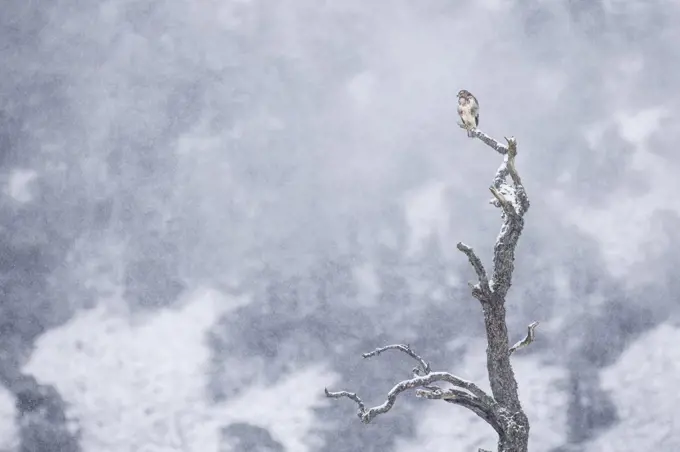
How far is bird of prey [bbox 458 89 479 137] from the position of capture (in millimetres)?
8531

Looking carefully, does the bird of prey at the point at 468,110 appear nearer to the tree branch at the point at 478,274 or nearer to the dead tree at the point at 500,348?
the dead tree at the point at 500,348

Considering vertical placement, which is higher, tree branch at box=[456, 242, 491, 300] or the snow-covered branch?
tree branch at box=[456, 242, 491, 300]

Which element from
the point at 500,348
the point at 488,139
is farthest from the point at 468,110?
the point at 500,348

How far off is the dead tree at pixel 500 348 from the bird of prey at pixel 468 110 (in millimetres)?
567

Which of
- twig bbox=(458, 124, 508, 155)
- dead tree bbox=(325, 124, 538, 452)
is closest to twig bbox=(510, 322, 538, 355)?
dead tree bbox=(325, 124, 538, 452)

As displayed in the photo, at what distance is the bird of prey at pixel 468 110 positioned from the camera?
28.0ft

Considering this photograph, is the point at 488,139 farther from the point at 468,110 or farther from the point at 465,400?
the point at 465,400

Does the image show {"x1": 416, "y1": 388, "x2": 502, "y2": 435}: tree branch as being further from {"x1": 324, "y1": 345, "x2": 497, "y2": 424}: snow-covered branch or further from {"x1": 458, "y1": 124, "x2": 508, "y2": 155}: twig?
{"x1": 458, "y1": 124, "x2": 508, "y2": 155}: twig

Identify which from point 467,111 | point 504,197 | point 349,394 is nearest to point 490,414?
point 349,394

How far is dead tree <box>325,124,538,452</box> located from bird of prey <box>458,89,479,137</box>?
57 cm

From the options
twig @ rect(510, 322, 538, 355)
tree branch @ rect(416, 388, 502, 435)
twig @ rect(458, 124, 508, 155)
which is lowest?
tree branch @ rect(416, 388, 502, 435)

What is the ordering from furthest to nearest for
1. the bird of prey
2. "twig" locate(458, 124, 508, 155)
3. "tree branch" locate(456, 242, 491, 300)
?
the bird of prey
"twig" locate(458, 124, 508, 155)
"tree branch" locate(456, 242, 491, 300)

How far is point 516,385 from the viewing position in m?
8.22

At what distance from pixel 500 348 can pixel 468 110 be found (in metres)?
3.22
